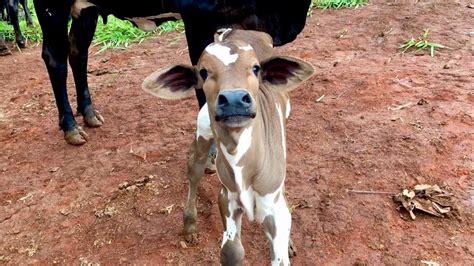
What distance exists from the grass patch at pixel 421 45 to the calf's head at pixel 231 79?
3343 mm

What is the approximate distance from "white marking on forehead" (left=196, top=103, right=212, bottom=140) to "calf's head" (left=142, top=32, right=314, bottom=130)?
38cm

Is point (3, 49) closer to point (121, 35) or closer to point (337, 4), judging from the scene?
point (121, 35)

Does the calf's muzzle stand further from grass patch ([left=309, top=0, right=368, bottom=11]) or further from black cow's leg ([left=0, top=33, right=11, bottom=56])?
black cow's leg ([left=0, top=33, right=11, bottom=56])

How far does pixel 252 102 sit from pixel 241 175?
1.46 feet

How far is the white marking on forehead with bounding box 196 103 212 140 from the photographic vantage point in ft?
9.78

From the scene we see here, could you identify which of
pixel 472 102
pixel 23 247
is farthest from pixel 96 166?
pixel 472 102

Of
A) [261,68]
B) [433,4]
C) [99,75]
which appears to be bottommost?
[99,75]

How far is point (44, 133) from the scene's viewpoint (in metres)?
4.96

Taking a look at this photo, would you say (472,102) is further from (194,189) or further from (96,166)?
(96,166)

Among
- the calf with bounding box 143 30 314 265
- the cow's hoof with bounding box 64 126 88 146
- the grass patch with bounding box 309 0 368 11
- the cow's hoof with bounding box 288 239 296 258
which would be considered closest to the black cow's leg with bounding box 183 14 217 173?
the cow's hoof with bounding box 288 239 296 258

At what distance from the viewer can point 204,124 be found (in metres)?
3.01

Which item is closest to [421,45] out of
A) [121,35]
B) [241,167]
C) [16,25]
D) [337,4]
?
[337,4]

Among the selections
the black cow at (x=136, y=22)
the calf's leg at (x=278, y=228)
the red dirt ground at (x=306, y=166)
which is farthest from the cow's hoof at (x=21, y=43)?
the calf's leg at (x=278, y=228)

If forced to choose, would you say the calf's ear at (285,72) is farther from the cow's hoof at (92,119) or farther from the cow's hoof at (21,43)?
the cow's hoof at (21,43)
